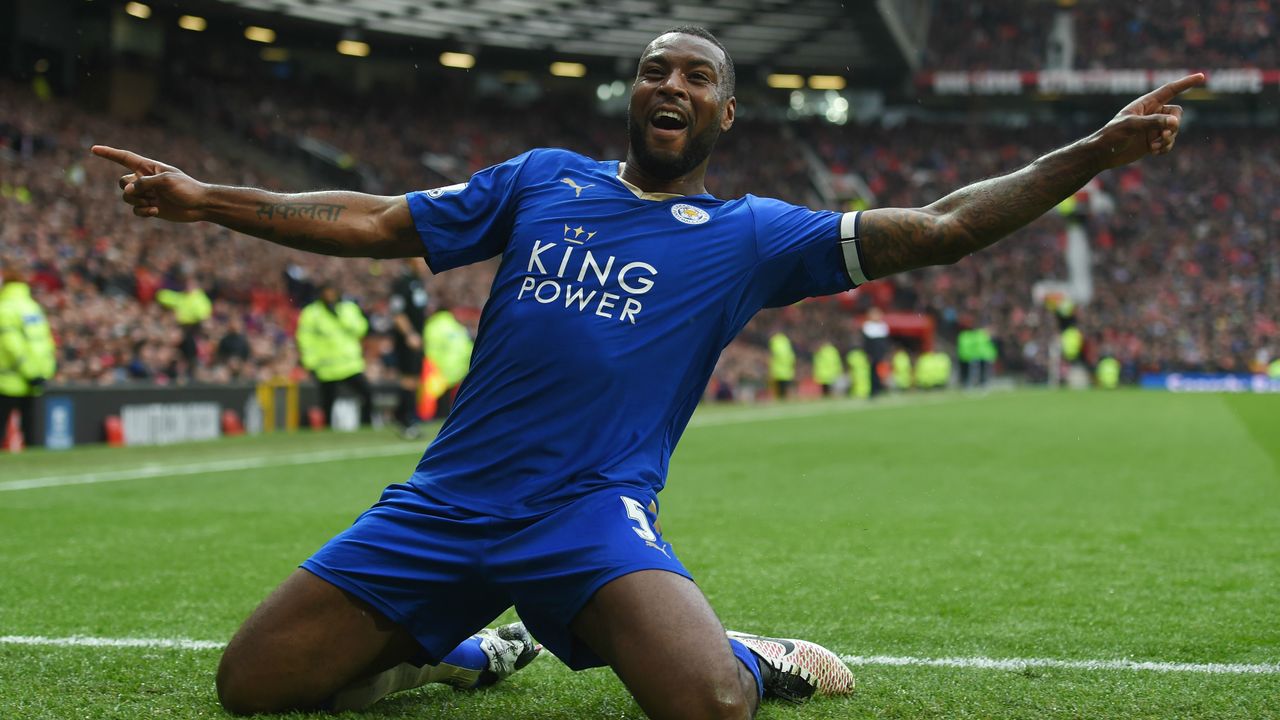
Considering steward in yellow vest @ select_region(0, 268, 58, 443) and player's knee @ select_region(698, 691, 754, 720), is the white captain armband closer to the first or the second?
player's knee @ select_region(698, 691, 754, 720)

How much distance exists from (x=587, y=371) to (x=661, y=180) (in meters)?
0.63

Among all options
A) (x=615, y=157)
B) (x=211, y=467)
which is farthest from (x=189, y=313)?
(x=615, y=157)

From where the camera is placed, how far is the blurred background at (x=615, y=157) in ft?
65.9

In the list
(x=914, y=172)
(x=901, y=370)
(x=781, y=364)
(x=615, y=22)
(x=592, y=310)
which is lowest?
(x=901, y=370)

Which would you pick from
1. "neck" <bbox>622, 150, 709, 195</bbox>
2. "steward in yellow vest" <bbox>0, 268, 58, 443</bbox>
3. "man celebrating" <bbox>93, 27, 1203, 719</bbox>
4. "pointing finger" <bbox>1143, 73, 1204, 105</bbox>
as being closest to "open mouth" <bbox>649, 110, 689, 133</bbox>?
"man celebrating" <bbox>93, 27, 1203, 719</bbox>

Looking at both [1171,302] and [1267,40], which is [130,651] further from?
[1267,40]

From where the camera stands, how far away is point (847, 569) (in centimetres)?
607

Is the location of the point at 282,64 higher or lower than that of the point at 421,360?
higher

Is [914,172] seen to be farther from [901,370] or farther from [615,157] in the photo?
[901,370]

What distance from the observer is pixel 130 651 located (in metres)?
4.23

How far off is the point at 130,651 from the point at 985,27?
174ft

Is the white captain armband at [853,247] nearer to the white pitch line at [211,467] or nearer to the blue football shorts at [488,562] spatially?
the blue football shorts at [488,562]

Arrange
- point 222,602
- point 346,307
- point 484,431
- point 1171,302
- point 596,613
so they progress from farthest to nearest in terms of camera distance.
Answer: point 1171,302, point 346,307, point 222,602, point 484,431, point 596,613

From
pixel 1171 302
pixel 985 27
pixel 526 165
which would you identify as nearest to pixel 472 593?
pixel 526 165
